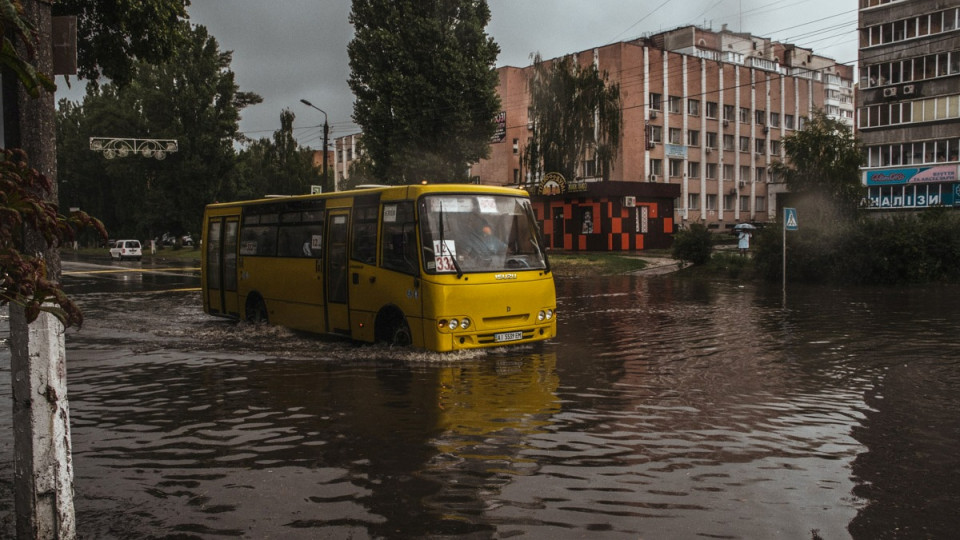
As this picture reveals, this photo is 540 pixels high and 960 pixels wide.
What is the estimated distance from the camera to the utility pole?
4457 mm

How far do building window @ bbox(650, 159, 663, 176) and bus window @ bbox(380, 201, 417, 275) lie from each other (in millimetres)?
50798

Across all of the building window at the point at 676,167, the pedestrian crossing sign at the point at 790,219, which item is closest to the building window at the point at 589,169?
the building window at the point at 676,167

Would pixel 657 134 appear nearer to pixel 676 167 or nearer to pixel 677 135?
pixel 677 135

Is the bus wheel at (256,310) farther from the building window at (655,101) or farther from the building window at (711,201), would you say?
the building window at (711,201)

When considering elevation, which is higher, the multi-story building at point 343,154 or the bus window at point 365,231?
the multi-story building at point 343,154

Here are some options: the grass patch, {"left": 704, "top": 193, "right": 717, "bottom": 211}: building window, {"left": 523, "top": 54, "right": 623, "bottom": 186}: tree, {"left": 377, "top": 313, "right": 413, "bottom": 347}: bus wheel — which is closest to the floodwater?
{"left": 377, "top": 313, "right": 413, "bottom": 347}: bus wheel

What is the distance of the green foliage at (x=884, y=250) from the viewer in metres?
26.3

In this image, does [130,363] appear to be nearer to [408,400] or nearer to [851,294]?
[408,400]

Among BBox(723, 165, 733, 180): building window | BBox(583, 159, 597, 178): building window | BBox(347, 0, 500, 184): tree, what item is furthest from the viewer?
BBox(723, 165, 733, 180): building window

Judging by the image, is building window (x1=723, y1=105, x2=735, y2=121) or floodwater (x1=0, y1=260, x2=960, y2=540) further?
building window (x1=723, y1=105, x2=735, y2=121)

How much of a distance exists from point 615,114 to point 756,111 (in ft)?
84.9

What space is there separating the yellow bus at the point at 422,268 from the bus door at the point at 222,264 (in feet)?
8.65

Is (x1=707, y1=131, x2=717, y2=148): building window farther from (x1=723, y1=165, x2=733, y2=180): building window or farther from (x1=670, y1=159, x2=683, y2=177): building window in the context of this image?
(x1=670, y1=159, x2=683, y2=177): building window

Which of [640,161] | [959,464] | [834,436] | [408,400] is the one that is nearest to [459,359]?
[408,400]
